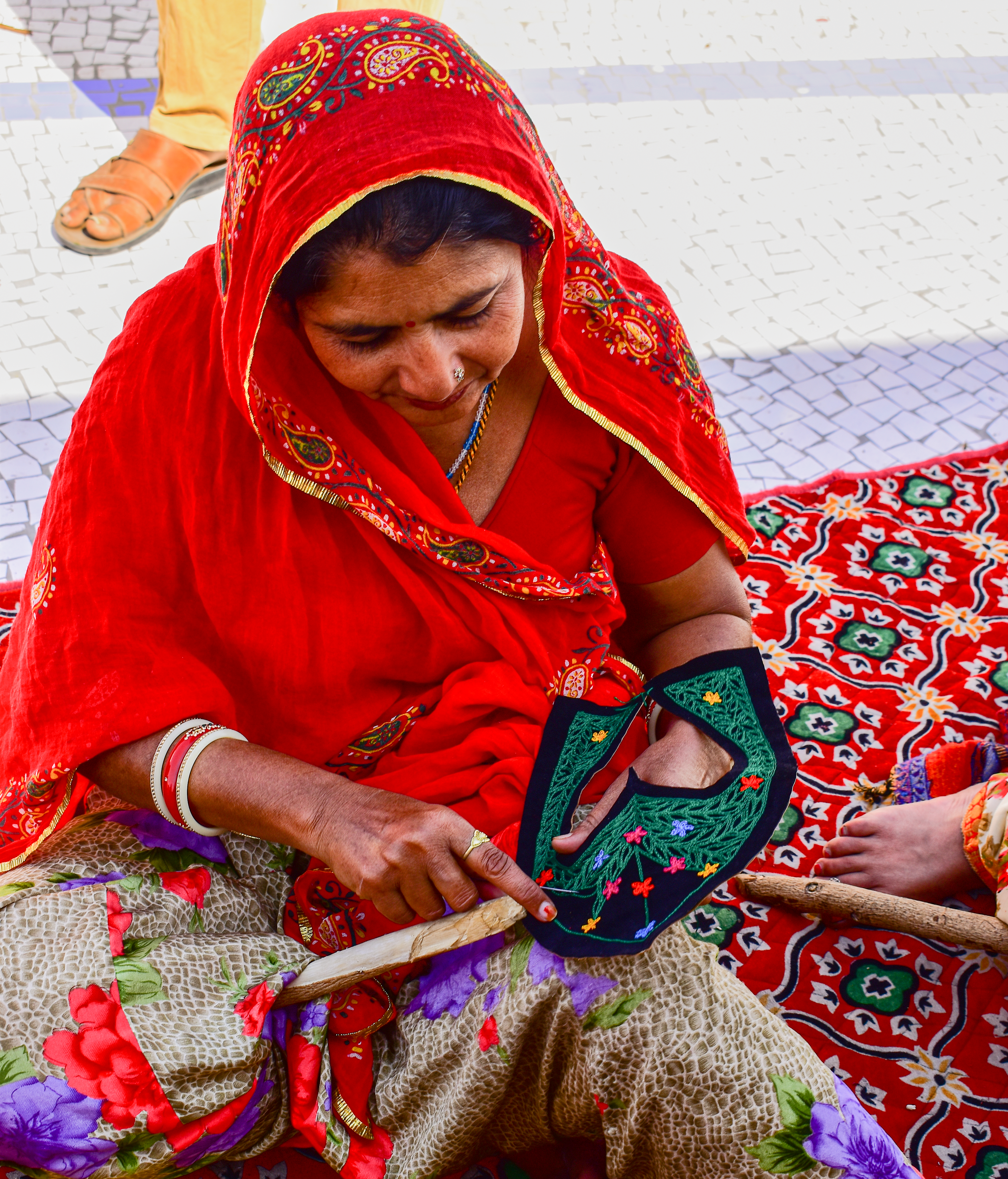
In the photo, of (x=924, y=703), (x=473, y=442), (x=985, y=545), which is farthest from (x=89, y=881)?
(x=985, y=545)

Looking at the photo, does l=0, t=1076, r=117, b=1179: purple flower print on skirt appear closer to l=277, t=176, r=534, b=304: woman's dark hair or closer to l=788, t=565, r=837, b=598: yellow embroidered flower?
l=277, t=176, r=534, b=304: woman's dark hair

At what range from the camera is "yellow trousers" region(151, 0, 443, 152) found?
342 centimetres

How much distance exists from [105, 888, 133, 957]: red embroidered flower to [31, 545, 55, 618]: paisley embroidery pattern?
349mm

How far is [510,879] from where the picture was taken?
4.06ft

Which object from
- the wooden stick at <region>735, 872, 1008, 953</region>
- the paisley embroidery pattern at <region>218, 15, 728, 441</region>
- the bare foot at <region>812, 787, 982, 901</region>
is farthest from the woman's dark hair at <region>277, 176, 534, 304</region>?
the bare foot at <region>812, 787, 982, 901</region>

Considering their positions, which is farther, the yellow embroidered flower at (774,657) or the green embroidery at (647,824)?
the yellow embroidered flower at (774,657)

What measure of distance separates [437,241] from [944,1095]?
1418mm

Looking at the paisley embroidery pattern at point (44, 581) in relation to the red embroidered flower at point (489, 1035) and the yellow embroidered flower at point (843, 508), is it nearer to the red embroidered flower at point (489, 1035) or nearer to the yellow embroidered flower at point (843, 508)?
the red embroidered flower at point (489, 1035)

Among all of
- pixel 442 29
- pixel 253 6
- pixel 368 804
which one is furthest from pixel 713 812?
pixel 253 6

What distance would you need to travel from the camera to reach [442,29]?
1218 mm

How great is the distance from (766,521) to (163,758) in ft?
5.51

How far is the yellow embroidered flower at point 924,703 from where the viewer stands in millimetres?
2211

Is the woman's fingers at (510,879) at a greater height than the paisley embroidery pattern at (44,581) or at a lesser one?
lesser

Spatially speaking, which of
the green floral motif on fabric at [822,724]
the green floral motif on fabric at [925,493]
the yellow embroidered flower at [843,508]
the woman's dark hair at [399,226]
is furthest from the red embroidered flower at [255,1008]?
the green floral motif on fabric at [925,493]
